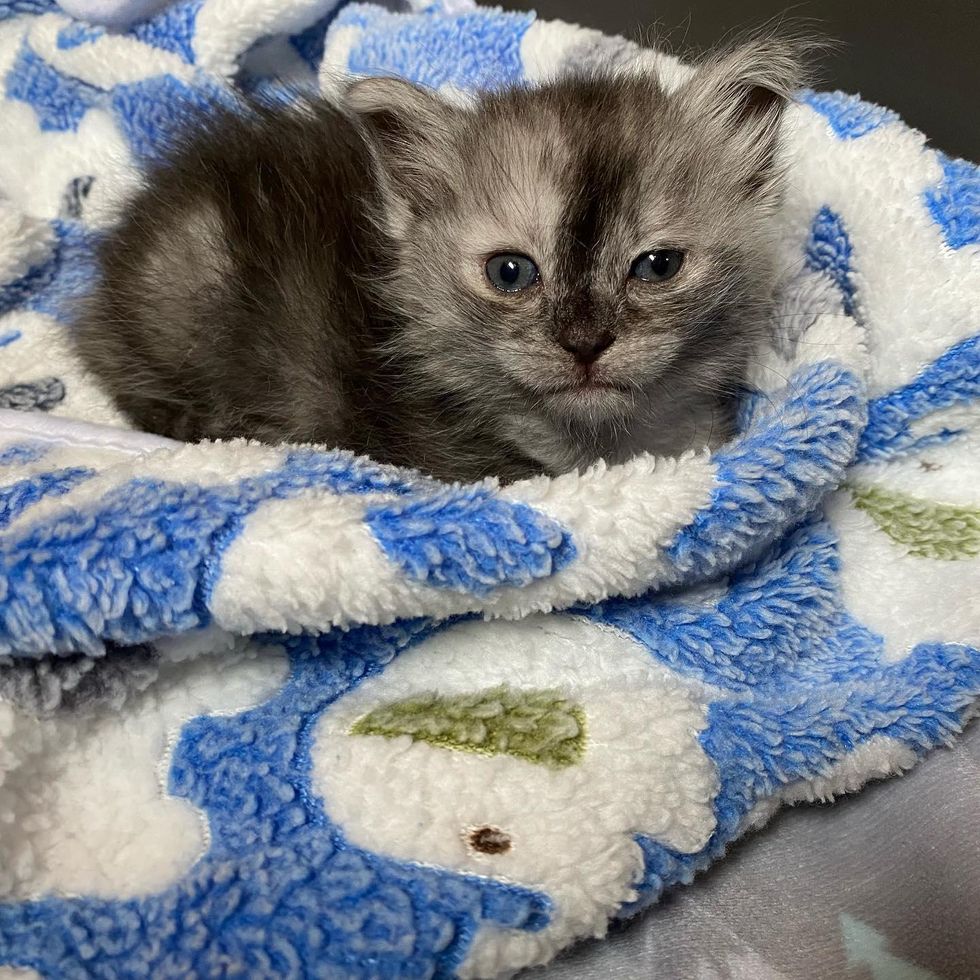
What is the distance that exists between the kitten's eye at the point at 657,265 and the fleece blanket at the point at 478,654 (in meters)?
0.21

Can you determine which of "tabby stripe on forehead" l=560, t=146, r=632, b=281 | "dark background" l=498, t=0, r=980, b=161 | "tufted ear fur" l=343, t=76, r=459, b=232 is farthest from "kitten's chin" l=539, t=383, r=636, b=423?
"dark background" l=498, t=0, r=980, b=161

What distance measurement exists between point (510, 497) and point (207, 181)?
832 millimetres

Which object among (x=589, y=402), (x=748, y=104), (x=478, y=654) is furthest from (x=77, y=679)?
(x=748, y=104)

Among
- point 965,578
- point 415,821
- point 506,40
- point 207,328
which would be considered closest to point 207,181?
point 207,328

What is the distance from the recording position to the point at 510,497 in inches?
37.9

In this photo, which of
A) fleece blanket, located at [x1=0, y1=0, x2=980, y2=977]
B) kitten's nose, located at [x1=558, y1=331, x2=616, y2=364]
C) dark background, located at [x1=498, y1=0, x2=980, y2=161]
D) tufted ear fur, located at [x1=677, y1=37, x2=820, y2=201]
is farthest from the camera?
dark background, located at [x1=498, y1=0, x2=980, y2=161]

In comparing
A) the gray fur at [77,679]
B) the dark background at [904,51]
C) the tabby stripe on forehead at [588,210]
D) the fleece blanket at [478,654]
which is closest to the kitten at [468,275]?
the tabby stripe on forehead at [588,210]

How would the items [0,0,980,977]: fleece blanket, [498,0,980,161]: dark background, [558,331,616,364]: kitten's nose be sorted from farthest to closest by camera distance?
1. [498,0,980,161]: dark background
2. [558,331,616,364]: kitten's nose
3. [0,0,980,977]: fleece blanket

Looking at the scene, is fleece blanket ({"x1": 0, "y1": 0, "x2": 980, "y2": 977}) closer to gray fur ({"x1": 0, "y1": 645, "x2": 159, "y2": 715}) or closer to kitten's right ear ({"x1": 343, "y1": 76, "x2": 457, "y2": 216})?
gray fur ({"x1": 0, "y1": 645, "x2": 159, "y2": 715})

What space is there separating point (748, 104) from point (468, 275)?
0.49 m

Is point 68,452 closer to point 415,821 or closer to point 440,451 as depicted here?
point 440,451

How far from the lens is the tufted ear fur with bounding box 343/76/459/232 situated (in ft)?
4.21

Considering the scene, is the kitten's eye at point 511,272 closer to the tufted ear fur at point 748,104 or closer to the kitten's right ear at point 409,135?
the kitten's right ear at point 409,135

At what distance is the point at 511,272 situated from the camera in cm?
117
